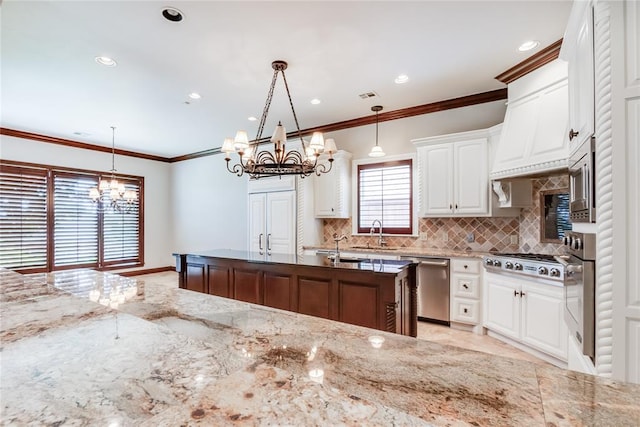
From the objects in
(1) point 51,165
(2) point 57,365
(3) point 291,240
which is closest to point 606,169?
(2) point 57,365

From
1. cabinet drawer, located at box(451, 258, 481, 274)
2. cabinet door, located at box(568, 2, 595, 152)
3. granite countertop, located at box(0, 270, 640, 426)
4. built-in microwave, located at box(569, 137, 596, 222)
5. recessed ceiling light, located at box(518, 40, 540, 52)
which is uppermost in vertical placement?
recessed ceiling light, located at box(518, 40, 540, 52)

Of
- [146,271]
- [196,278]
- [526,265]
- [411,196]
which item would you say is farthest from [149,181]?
[526,265]

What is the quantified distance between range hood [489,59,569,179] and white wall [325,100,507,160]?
1.88 feet

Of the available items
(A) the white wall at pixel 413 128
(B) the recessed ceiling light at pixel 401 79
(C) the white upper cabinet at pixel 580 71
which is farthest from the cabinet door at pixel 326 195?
(C) the white upper cabinet at pixel 580 71

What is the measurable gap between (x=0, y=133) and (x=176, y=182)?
124 inches

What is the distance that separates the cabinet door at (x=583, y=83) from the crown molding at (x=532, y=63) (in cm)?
77

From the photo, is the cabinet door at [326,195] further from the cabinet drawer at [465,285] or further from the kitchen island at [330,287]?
the cabinet drawer at [465,285]

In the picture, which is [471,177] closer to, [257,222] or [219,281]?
[219,281]

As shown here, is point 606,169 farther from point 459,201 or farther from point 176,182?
point 176,182

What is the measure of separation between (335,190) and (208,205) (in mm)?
3622

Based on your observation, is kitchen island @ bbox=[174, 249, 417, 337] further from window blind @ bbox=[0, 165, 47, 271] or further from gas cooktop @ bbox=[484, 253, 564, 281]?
window blind @ bbox=[0, 165, 47, 271]

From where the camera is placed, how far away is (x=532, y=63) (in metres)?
3.17

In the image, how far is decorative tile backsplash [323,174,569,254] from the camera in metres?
3.60

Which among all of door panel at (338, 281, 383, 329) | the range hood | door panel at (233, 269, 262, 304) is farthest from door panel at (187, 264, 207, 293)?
the range hood
